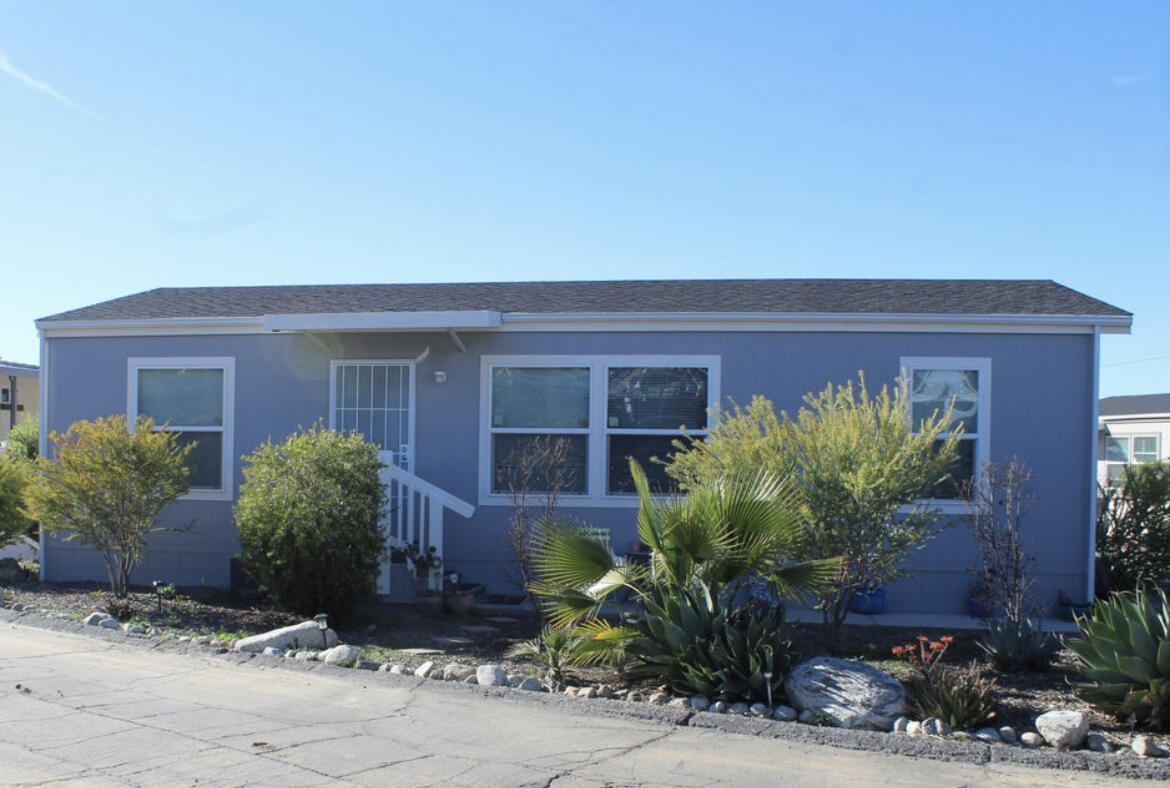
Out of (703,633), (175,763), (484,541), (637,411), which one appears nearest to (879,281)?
(637,411)

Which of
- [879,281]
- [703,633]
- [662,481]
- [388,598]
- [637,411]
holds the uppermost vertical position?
[879,281]

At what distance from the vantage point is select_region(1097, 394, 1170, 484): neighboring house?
22.2 m

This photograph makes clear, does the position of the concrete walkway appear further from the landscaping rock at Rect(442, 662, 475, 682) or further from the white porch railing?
the white porch railing

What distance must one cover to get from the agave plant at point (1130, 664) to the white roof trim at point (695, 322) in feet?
14.8

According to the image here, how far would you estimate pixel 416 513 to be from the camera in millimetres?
10750

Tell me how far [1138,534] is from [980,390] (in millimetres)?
2704

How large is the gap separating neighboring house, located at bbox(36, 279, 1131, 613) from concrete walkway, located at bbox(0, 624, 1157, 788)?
13.5ft

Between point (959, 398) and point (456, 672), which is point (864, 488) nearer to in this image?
point (456, 672)

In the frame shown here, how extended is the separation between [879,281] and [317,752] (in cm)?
978

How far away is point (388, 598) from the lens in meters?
10.4

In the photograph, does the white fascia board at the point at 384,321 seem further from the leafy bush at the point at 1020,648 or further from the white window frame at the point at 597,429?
the leafy bush at the point at 1020,648

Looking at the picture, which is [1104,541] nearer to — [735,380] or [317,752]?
[735,380]

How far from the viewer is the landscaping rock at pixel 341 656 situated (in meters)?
7.20

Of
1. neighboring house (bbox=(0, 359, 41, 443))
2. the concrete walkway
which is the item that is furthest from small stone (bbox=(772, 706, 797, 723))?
Result: neighboring house (bbox=(0, 359, 41, 443))
